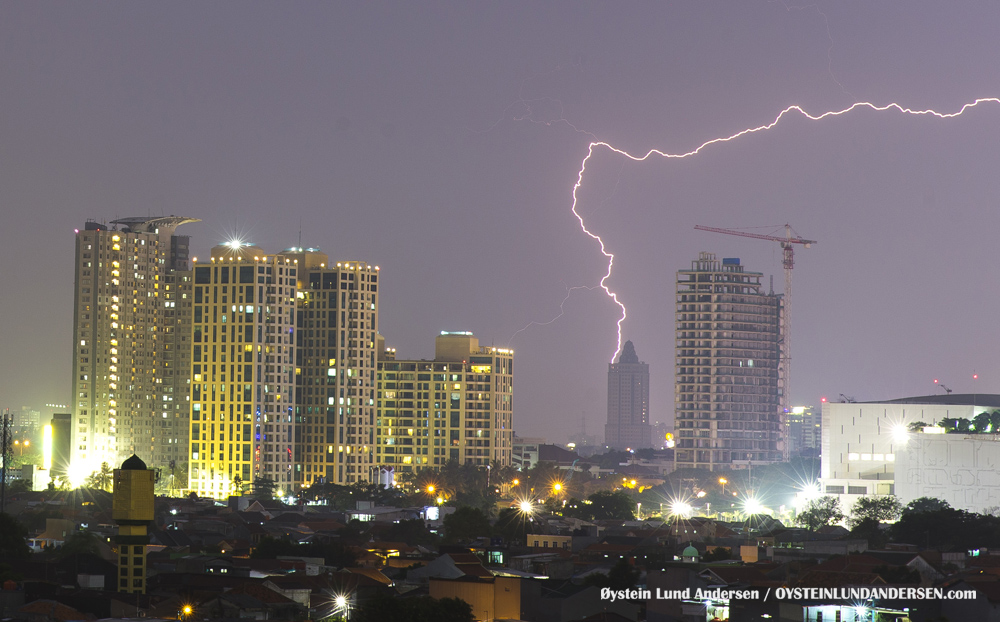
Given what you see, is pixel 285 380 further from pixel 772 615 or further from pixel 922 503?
pixel 772 615

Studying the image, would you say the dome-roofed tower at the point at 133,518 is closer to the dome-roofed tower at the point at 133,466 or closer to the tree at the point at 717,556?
the dome-roofed tower at the point at 133,466

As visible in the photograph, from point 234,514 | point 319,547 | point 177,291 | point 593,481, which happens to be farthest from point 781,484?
point 319,547

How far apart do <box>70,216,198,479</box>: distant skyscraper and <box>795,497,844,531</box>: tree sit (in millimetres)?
63068

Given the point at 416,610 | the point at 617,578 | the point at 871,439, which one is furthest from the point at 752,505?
the point at 416,610

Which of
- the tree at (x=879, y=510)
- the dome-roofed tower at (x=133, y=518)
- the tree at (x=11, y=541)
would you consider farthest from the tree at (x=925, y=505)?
the dome-roofed tower at (x=133, y=518)

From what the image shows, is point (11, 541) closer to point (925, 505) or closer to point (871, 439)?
point (925, 505)

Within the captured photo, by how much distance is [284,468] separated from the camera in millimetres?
140000

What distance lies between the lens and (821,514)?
11012cm

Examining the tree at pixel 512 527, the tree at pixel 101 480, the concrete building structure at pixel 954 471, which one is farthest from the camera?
the tree at pixel 101 480

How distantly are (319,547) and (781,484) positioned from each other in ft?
335

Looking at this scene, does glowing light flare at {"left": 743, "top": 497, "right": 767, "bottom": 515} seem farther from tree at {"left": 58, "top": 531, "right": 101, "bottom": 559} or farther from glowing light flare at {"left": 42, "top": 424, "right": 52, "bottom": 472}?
tree at {"left": 58, "top": 531, "right": 101, "bottom": 559}

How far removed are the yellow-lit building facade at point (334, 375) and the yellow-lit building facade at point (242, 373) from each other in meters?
3.36

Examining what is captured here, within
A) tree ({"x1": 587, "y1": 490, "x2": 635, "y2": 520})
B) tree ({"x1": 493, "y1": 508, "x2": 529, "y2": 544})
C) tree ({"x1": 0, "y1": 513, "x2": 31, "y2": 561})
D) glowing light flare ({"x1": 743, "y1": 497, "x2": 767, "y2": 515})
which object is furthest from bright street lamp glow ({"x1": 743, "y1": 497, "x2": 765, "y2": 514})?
tree ({"x1": 0, "y1": 513, "x2": 31, "y2": 561})

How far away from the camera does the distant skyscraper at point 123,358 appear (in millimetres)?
149500
